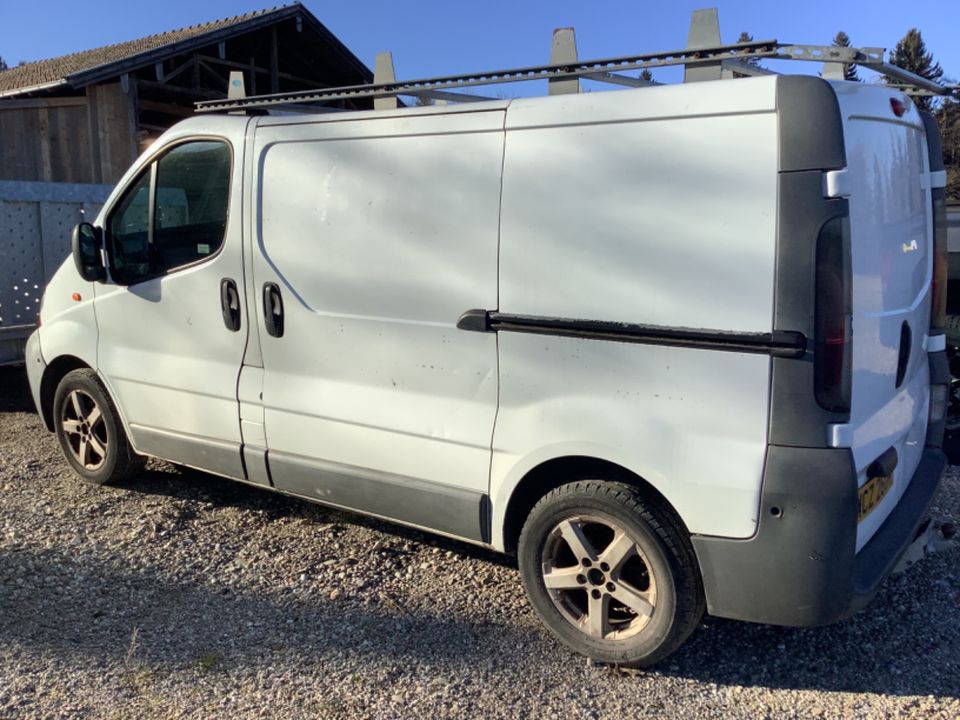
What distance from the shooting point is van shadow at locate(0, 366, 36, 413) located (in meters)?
7.04

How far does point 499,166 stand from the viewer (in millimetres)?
3100

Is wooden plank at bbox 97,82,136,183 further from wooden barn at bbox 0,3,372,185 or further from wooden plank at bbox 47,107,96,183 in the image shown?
wooden plank at bbox 47,107,96,183

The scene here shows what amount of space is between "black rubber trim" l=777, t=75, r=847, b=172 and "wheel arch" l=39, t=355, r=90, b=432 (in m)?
4.13

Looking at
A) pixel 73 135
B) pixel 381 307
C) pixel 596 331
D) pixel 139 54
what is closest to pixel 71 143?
pixel 73 135

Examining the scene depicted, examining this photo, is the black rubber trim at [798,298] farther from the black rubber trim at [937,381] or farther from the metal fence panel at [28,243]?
the metal fence panel at [28,243]

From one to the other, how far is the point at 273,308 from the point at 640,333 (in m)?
1.81

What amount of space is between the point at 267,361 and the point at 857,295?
2.57 metres

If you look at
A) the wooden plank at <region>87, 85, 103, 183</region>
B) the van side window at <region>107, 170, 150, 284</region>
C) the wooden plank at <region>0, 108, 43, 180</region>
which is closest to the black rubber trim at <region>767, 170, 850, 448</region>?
the van side window at <region>107, 170, 150, 284</region>

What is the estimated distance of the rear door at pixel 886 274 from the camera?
263 cm

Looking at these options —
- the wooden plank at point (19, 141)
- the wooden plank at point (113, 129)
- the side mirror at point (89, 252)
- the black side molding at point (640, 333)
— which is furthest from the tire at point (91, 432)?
the wooden plank at point (19, 141)

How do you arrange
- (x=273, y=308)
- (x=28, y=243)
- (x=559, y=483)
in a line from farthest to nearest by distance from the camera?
(x=28, y=243) < (x=273, y=308) < (x=559, y=483)

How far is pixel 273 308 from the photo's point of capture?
3777 mm

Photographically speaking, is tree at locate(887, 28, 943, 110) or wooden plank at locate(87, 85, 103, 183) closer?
wooden plank at locate(87, 85, 103, 183)

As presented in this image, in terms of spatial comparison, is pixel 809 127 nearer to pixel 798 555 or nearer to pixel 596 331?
pixel 596 331
